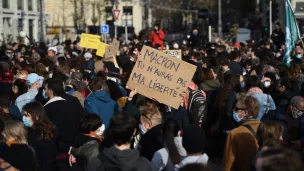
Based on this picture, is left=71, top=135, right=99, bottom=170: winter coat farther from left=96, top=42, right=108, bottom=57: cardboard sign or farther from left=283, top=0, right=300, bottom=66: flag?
left=283, top=0, right=300, bottom=66: flag

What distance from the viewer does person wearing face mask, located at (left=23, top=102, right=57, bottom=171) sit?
764 centimetres

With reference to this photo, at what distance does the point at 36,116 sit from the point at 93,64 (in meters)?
7.85

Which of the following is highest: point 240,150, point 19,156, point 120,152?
point 120,152

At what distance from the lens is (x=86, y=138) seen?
7391 mm

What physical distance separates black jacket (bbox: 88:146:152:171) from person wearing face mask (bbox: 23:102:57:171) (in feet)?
5.97

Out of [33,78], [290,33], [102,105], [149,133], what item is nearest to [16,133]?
[149,133]

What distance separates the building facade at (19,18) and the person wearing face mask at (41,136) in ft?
127

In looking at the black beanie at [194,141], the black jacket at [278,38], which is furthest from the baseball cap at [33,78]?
the black jacket at [278,38]

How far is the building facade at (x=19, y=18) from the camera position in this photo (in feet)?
163

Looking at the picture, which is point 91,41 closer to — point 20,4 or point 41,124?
point 41,124

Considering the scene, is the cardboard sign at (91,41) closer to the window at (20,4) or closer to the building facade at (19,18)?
the building facade at (19,18)

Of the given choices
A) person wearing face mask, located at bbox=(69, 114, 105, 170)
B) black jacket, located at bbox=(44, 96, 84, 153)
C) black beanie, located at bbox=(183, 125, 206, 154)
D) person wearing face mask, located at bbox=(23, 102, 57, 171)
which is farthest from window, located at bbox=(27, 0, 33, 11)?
black beanie, located at bbox=(183, 125, 206, 154)

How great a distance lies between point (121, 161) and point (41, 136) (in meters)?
2.11

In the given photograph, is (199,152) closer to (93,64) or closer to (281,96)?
(281,96)
